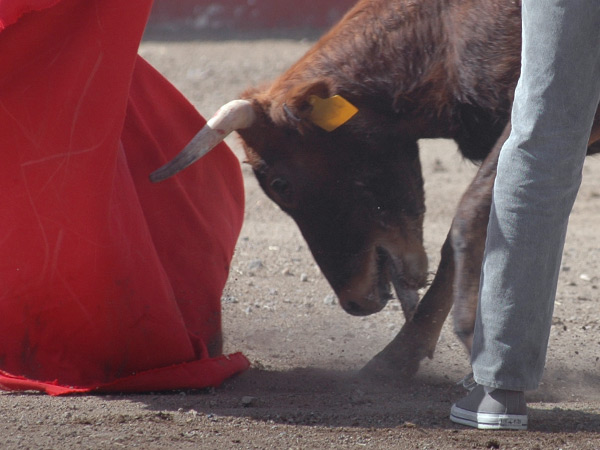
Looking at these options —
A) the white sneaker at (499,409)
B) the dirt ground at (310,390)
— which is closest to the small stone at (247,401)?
the dirt ground at (310,390)

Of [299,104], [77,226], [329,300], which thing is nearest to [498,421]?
[77,226]

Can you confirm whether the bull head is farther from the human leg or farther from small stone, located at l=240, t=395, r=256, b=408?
the human leg

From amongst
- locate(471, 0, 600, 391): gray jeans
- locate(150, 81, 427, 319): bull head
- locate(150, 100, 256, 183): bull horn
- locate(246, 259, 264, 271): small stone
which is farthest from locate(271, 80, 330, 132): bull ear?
locate(471, 0, 600, 391): gray jeans

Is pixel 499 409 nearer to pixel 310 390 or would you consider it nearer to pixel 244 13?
pixel 310 390

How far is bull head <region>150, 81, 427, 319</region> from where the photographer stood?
4148mm

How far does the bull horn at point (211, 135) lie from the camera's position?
146 inches

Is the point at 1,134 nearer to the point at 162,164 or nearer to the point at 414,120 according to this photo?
the point at 162,164

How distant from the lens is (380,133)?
414cm

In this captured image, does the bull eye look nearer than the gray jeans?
No

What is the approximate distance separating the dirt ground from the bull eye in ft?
2.11

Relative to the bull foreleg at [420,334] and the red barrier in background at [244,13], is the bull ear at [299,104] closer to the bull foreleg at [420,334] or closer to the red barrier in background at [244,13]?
the bull foreleg at [420,334]

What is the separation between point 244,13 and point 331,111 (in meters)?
10.1

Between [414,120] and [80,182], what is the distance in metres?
1.55

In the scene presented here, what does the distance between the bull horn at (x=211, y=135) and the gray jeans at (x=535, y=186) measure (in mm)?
1436
